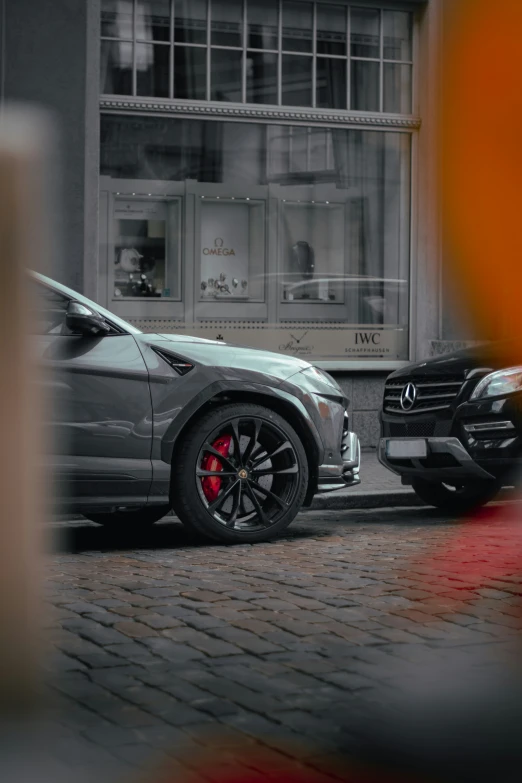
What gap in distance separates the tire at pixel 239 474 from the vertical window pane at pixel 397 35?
767 centimetres

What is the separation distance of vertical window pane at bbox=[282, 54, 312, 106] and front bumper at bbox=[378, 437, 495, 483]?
571cm

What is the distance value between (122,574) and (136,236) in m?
7.53

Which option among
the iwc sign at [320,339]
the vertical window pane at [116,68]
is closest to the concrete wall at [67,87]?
the vertical window pane at [116,68]

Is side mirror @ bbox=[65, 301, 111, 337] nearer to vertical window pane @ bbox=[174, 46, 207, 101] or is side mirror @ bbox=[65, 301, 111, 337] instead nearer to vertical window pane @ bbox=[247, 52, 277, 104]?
vertical window pane @ bbox=[174, 46, 207, 101]

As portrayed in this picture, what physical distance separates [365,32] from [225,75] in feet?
5.37

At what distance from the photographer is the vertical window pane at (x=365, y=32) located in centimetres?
1447

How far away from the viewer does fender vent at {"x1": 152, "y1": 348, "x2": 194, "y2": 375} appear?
25.5 ft

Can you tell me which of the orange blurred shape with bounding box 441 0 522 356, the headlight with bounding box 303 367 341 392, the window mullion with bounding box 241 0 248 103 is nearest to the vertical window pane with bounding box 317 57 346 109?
the window mullion with bounding box 241 0 248 103

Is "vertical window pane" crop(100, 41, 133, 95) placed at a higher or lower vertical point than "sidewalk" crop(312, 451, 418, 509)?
higher

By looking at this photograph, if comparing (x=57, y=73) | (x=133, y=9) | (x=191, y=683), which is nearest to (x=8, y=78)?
(x=57, y=73)

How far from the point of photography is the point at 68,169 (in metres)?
13.4

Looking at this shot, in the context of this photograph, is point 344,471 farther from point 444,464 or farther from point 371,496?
point 371,496

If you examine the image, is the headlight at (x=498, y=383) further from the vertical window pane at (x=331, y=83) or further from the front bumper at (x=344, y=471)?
the vertical window pane at (x=331, y=83)

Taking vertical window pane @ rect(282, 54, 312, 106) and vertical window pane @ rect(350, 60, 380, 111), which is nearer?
vertical window pane @ rect(282, 54, 312, 106)
